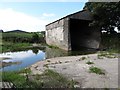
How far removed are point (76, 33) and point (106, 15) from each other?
428 inches

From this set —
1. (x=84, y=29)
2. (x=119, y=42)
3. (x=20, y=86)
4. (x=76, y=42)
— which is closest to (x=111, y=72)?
(x=20, y=86)

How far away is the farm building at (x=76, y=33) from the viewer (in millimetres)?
23375

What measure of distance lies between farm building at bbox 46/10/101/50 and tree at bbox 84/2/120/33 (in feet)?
3.43

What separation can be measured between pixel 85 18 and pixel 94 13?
1.36 m

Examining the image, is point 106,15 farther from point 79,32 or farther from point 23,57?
point 79,32

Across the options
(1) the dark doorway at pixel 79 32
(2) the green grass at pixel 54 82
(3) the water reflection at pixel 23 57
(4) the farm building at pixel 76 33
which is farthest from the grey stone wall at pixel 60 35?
(2) the green grass at pixel 54 82

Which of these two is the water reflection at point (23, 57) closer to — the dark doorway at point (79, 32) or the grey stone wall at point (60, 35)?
the grey stone wall at point (60, 35)

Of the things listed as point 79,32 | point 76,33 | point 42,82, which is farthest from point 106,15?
point 42,82

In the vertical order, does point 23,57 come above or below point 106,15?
below

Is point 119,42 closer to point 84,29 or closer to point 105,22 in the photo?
point 105,22

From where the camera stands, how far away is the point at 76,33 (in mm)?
31969

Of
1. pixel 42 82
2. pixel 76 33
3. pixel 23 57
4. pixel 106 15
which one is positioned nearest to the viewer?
pixel 42 82

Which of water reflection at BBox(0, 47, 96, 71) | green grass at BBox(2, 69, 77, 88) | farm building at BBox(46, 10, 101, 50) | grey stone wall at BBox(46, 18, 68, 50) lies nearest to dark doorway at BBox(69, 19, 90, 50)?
farm building at BBox(46, 10, 101, 50)

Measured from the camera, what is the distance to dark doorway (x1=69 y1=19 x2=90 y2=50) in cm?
2748
